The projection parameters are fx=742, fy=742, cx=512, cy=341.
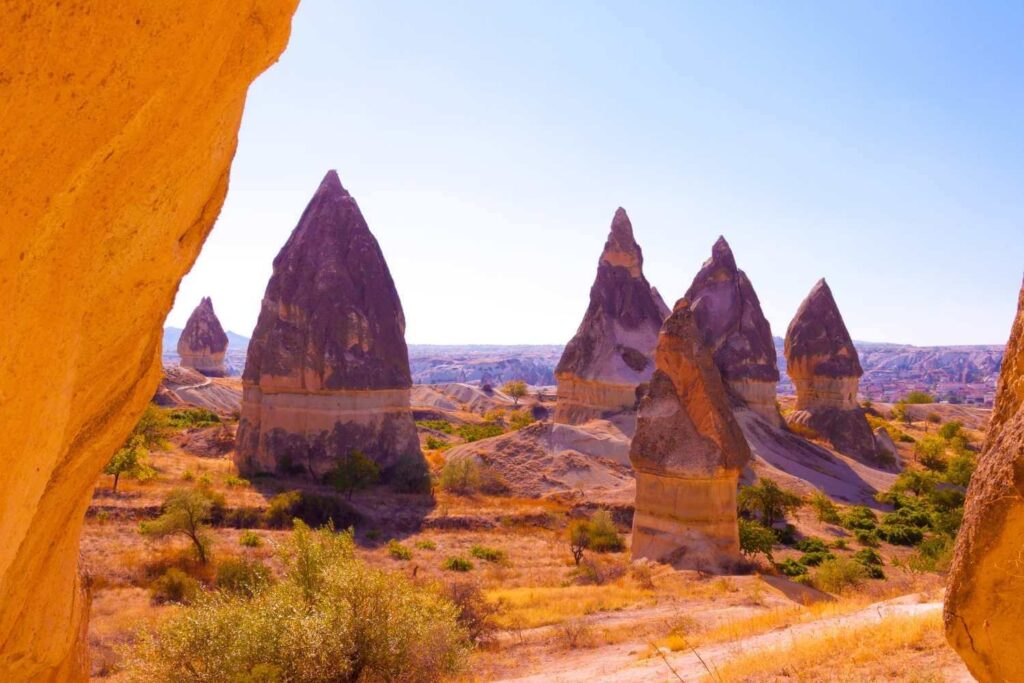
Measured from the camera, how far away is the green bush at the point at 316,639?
5996 millimetres

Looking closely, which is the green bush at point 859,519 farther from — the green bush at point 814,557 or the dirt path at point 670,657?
the dirt path at point 670,657

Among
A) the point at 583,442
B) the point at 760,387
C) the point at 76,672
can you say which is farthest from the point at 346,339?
the point at 76,672

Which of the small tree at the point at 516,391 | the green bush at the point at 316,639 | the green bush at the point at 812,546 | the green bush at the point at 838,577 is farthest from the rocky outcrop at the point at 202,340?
the green bush at the point at 316,639

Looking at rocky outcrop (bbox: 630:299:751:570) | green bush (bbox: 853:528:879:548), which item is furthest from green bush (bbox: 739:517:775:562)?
green bush (bbox: 853:528:879:548)

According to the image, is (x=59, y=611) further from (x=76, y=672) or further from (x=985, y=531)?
(x=985, y=531)

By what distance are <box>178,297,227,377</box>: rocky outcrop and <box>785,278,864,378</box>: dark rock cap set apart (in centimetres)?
3931

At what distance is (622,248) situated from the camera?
29.6 m

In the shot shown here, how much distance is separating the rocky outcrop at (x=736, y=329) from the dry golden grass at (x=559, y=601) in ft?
57.9

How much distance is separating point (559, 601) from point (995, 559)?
840 centimetres

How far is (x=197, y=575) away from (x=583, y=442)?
13.5 meters

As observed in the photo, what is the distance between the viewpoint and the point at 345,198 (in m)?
24.1

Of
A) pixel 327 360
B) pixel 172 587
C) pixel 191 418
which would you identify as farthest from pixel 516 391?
pixel 172 587

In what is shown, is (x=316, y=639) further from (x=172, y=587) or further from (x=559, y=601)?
(x=172, y=587)

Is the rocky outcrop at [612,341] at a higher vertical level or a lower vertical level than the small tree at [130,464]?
higher
